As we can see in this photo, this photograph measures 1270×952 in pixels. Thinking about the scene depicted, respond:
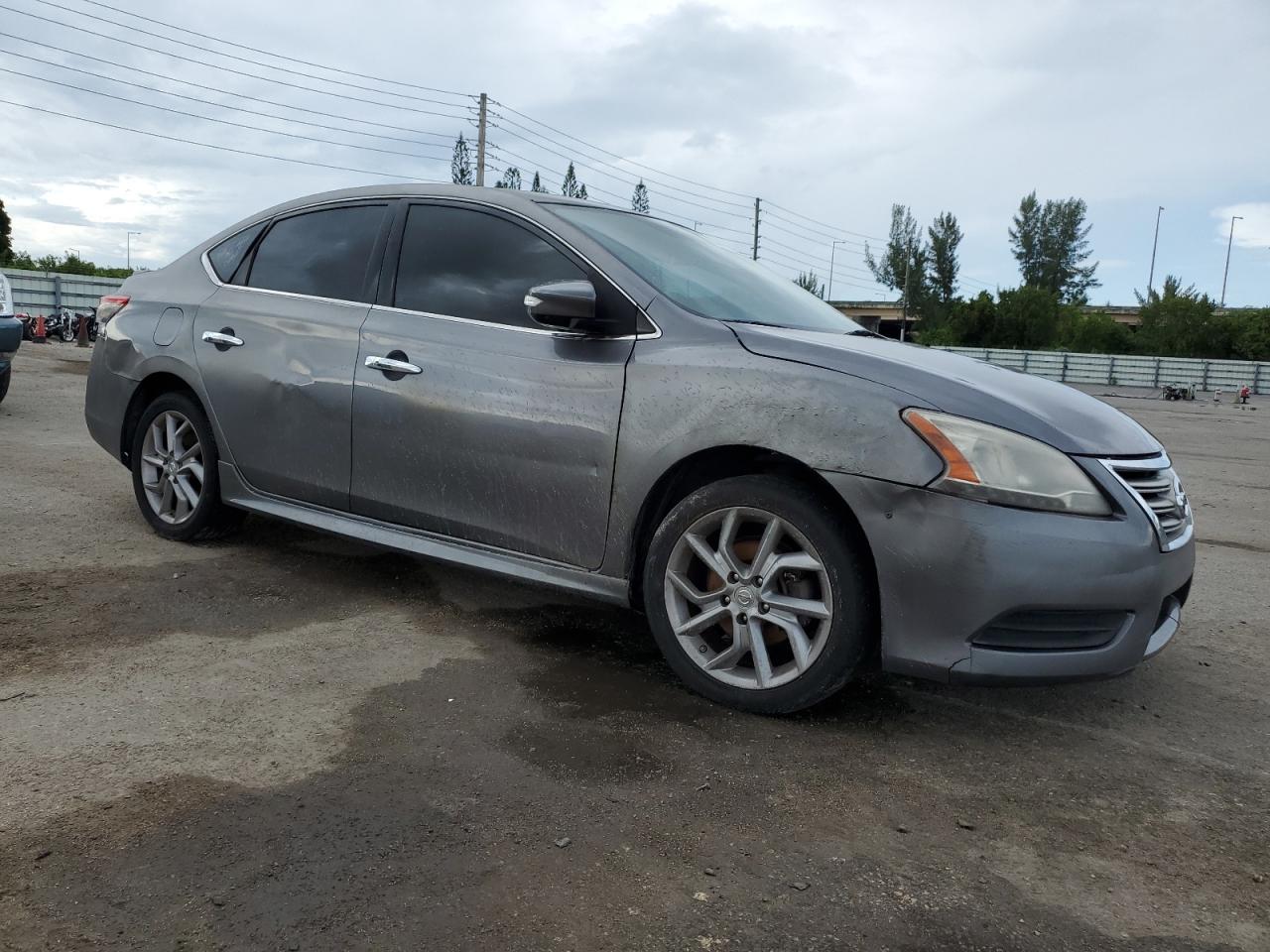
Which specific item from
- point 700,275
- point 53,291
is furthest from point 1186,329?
point 700,275

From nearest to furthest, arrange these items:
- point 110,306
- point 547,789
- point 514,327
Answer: point 547,789 < point 514,327 < point 110,306

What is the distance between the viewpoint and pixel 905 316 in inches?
3920

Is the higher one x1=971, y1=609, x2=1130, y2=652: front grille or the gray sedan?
the gray sedan

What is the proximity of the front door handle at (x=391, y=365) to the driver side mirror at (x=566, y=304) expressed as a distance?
633 millimetres

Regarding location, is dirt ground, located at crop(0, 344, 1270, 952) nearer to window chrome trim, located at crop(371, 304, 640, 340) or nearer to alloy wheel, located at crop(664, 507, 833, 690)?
alloy wheel, located at crop(664, 507, 833, 690)

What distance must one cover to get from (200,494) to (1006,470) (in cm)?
356

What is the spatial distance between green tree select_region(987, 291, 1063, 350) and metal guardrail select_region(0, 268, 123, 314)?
63849 millimetres

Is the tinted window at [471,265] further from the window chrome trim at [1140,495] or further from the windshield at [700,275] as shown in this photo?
the window chrome trim at [1140,495]

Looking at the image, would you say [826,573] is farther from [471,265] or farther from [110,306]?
[110,306]

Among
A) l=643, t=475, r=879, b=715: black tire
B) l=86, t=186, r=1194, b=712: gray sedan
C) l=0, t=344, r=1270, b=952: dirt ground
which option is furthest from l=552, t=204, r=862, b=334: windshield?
l=0, t=344, r=1270, b=952: dirt ground

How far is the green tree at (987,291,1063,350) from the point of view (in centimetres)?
7738

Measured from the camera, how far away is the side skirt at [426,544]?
3.54 meters

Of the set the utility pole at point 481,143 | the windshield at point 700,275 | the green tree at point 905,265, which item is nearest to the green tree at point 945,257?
the green tree at point 905,265

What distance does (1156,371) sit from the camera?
1906 inches
